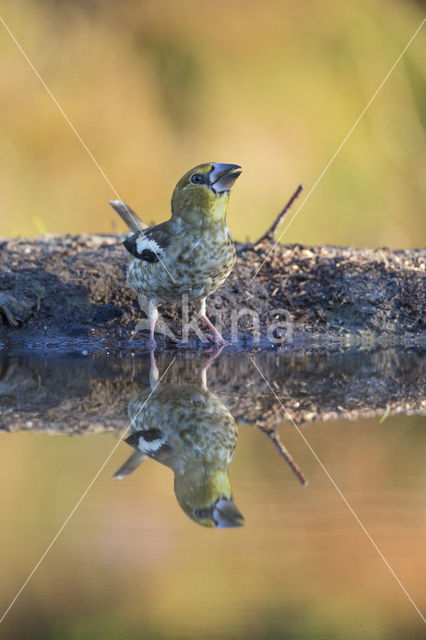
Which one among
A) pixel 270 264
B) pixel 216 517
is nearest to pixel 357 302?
pixel 270 264

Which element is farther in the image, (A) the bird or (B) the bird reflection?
(A) the bird

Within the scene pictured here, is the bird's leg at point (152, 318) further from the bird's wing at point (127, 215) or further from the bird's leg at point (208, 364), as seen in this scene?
the bird's wing at point (127, 215)

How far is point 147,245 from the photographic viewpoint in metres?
5.38

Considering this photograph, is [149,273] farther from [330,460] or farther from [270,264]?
[330,460]

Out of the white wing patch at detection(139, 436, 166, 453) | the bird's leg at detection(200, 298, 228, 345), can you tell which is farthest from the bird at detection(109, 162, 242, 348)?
the white wing patch at detection(139, 436, 166, 453)

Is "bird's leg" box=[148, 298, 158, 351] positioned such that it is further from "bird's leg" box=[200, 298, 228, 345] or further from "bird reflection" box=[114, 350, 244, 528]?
"bird reflection" box=[114, 350, 244, 528]

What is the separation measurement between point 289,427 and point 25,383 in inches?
63.3

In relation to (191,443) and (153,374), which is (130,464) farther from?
(153,374)

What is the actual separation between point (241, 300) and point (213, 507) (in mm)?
3747

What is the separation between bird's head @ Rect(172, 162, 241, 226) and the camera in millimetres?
5199

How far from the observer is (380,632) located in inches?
70.2

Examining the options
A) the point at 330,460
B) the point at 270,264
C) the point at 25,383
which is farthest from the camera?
the point at 270,264

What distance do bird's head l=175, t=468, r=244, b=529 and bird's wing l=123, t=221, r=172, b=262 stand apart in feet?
8.48

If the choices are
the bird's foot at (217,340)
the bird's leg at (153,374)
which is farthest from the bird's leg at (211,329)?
the bird's leg at (153,374)
